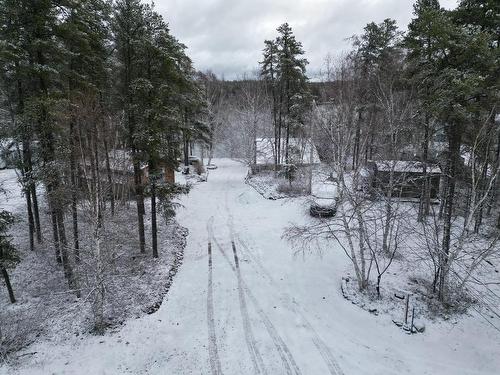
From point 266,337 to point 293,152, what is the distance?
20568mm

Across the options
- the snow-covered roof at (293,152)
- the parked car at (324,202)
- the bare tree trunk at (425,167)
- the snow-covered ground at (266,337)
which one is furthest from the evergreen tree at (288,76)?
the snow-covered ground at (266,337)

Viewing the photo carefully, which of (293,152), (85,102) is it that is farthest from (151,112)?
(293,152)

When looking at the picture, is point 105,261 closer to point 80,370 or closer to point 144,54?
point 80,370

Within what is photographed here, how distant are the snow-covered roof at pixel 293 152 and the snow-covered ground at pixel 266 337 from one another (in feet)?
46.8

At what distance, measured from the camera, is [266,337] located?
11.0 m

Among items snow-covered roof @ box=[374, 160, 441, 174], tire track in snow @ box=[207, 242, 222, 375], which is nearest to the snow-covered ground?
tire track in snow @ box=[207, 242, 222, 375]

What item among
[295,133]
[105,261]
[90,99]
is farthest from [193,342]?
[295,133]

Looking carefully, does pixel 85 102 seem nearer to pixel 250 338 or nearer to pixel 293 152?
pixel 250 338

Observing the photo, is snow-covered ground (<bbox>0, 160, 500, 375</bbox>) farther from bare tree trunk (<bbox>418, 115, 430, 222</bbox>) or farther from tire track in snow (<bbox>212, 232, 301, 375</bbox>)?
bare tree trunk (<bbox>418, 115, 430, 222</bbox>)

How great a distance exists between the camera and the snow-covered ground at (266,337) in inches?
387

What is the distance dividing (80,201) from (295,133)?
22554 mm

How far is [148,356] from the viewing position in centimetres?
1023

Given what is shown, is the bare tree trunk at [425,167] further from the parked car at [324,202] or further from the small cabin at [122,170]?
the small cabin at [122,170]

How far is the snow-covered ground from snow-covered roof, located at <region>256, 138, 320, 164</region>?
1425cm
